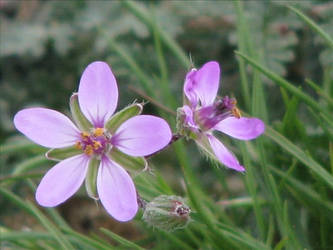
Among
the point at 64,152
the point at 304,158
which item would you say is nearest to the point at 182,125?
the point at 64,152

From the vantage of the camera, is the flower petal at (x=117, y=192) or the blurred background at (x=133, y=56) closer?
the flower petal at (x=117, y=192)

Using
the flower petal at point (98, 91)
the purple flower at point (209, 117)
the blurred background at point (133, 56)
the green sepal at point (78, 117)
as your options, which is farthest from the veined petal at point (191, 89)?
the blurred background at point (133, 56)

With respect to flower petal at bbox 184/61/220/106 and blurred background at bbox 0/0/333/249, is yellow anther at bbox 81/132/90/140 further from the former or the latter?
blurred background at bbox 0/0/333/249

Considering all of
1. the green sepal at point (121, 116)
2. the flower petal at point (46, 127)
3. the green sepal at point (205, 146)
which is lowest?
the green sepal at point (205, 146)

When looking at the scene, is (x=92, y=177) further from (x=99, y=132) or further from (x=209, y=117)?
(x=209, y=117)

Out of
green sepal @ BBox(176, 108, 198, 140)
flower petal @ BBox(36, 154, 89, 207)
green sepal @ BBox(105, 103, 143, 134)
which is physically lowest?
flower petal @ BBox(36, 154, 89, 207)

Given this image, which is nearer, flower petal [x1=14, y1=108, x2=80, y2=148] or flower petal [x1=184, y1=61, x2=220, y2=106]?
flower petal [x1=14, y1=108, x2=80, y2=148]

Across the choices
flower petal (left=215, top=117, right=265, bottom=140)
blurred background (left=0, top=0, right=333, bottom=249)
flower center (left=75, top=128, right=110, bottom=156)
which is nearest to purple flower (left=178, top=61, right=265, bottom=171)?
flower petal (left=215, top=117, right=265, bottom=140)

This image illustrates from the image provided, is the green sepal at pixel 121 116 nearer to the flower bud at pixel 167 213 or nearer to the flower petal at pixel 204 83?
the flower petal at pixel 204 83
